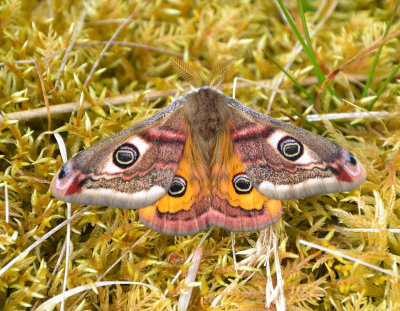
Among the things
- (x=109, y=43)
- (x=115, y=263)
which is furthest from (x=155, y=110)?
(x=115, y=263)

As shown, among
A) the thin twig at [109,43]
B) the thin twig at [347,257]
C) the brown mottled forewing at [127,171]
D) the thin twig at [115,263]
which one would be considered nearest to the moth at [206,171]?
the brown mottled forewing at [127,171]

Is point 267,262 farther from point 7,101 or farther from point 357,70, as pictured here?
point 7,101

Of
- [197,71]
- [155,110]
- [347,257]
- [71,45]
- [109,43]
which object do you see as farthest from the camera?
[109,43]

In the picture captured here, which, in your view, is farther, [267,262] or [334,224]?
[334,224]

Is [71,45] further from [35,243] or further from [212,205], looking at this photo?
[212,205]

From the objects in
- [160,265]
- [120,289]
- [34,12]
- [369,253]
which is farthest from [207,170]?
[34,12]

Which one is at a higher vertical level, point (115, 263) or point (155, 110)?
point (155, 110)

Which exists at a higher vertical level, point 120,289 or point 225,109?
point 225,109
